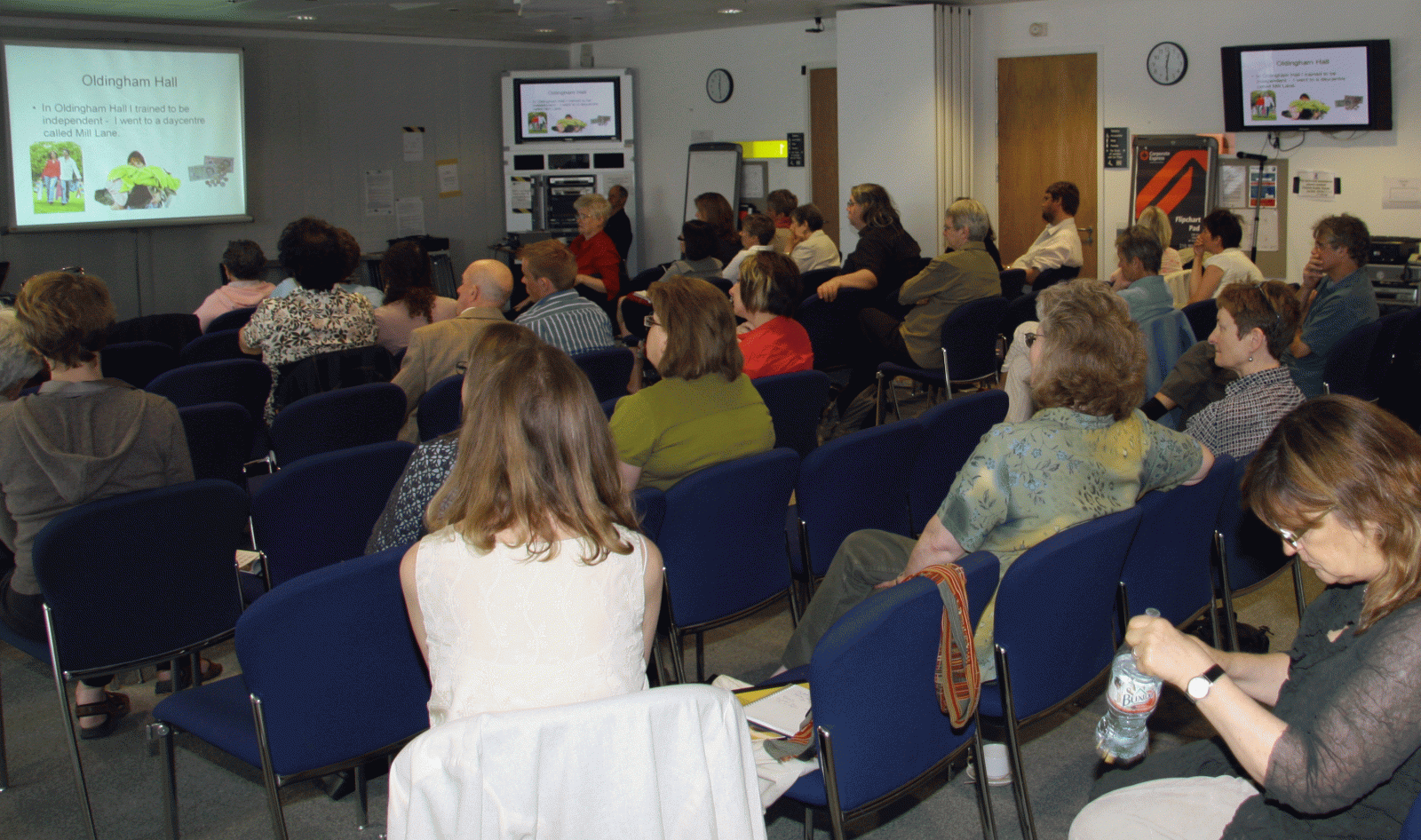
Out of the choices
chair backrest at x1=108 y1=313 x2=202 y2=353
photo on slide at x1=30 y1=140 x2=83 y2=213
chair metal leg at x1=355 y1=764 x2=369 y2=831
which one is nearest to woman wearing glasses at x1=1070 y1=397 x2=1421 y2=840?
chair metal leg at x1=355 y1=764 x2=369 y2=831

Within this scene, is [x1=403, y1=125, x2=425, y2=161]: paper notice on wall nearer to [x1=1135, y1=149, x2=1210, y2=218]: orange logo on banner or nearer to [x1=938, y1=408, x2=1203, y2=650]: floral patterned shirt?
[x1=1135, y1=149, x2=1210, y2=218]: orange logo on banner

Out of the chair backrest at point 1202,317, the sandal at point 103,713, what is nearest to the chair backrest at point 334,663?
the sandal at point 103,713

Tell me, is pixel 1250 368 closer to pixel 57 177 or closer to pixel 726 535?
pixel 726 535

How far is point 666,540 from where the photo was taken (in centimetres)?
295

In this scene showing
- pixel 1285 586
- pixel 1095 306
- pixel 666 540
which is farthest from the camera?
pixel 1285 586

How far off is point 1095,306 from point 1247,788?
44.4 inches

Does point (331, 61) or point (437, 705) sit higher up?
point (331, 61)

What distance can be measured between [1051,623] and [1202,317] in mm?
3925

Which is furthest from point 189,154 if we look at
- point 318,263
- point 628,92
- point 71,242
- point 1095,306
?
point 1095,306

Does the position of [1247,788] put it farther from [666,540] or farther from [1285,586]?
[1285,586]

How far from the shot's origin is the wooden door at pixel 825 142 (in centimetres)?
1107

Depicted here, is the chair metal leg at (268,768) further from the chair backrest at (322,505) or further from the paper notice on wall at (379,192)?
the paper notice on wall at (379,192)

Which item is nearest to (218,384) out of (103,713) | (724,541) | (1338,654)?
(103,713)

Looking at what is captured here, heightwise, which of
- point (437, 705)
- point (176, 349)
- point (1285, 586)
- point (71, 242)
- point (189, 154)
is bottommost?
point (1285, 586)
